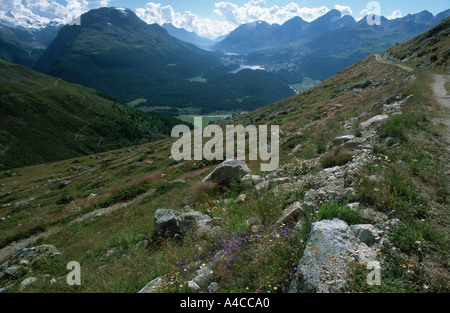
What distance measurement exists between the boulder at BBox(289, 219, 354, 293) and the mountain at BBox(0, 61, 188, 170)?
137256 millimetres

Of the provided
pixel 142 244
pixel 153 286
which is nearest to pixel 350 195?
pixel 153 286

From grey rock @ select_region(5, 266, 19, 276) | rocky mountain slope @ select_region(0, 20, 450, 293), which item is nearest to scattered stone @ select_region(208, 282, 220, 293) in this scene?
rocky mountain slope @ select_region(0, 20, 450, 293)

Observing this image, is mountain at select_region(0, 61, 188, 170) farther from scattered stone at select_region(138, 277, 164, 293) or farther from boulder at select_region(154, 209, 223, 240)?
scattered stone at select_region(138, 277, 164, 293)

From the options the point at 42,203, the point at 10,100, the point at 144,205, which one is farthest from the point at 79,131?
the point at 144,205

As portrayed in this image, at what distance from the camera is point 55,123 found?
136 metres

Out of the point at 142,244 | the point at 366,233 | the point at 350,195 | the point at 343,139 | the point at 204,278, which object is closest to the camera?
the point at 366,233

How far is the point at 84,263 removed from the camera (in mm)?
9078

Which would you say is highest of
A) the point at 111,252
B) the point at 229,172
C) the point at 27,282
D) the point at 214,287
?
the point at 229,172

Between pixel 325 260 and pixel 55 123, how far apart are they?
6908 inches

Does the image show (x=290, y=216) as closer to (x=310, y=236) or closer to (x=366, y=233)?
(x=310, y=236)

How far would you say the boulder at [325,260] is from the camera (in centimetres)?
370

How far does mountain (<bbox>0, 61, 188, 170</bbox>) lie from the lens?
114 meters

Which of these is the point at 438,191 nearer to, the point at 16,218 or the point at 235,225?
the point at 235,225
